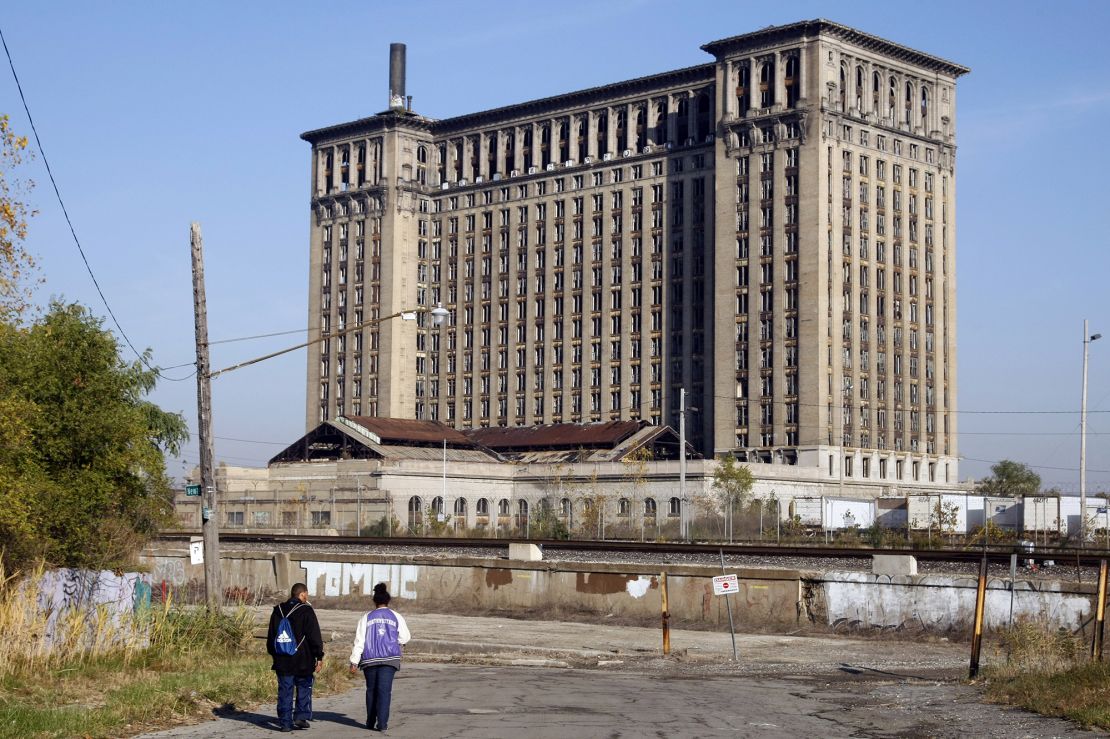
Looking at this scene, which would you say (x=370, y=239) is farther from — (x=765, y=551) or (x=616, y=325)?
(x=765, y=551)

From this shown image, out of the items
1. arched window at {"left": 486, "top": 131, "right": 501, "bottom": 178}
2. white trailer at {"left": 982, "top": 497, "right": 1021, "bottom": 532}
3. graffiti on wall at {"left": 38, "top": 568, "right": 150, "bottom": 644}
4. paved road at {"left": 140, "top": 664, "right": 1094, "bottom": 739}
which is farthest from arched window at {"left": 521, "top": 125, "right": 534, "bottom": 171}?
graffiti on wall at {"left": 38, "top": 568, "right": 150, "bottom": 644}

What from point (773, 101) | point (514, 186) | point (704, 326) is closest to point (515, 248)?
point (514, 186)

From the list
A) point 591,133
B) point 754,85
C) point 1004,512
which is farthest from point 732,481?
point 591,133

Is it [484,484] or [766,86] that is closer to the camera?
[484,484]

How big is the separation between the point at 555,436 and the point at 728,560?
91867 millimetres

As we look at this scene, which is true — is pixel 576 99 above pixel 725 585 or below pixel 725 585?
above

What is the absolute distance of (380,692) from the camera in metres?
18.7

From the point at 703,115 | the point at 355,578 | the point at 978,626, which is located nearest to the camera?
the point at 978,626

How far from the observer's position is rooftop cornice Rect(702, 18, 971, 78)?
133125mm

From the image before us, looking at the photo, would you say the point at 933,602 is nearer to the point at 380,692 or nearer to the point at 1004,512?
the point at 380,692

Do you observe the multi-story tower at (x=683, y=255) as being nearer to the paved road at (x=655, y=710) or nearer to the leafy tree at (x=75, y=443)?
the leafy tree at (x=75, y=443)

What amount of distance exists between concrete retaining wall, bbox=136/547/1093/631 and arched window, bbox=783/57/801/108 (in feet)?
315

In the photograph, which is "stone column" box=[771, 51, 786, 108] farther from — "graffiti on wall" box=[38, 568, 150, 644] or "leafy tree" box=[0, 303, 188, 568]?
"graffiti on wall" box=[38, 568, 150, 644]

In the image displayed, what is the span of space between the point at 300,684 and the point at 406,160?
153 metres
